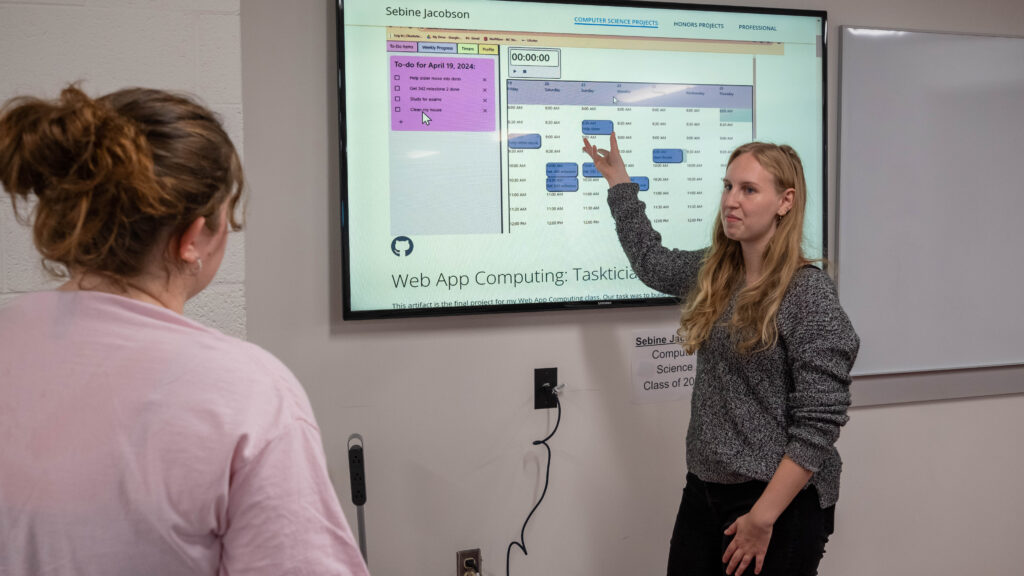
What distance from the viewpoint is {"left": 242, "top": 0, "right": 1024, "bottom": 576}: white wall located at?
75.9 inches

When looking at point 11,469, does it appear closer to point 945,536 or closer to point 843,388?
point 843,388

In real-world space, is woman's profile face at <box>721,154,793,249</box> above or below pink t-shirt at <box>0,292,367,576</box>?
above

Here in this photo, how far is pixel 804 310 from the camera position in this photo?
152cm

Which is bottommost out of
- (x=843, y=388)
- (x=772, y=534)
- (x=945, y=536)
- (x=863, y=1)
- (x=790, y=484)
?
(x=945, y=536)

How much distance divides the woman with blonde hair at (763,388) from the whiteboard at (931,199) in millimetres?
815

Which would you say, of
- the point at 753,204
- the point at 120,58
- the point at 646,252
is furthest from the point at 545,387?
the point at 120,58

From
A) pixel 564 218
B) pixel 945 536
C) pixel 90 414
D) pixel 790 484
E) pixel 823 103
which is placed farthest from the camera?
pixel 945 536

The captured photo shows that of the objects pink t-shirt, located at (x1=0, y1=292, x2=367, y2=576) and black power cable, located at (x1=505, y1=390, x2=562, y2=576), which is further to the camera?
black power cable, located at (x1=505, y1=390, x2=562, y2=576)

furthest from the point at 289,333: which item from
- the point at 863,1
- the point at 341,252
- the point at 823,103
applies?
the point at 863,1

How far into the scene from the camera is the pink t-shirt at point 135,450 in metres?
0.70

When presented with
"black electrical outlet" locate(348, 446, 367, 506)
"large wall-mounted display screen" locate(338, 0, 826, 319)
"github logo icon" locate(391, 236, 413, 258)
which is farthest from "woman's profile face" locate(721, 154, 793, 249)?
"black electrical outlet" locate(348, 446, 367, 506)

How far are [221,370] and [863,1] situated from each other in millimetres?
2284

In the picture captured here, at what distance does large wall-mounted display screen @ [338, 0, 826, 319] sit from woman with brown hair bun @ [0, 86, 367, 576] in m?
1.17

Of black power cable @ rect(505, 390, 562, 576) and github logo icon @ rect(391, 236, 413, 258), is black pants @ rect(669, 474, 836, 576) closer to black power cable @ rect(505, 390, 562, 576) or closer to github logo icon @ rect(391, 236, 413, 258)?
black power cable @ rect(505, 390, 562, 576)
